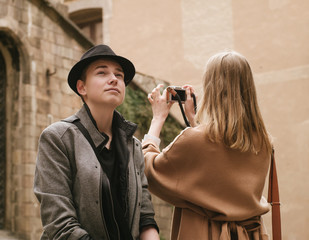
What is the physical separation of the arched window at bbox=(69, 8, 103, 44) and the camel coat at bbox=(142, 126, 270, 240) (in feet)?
34.5

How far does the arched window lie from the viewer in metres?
12.9

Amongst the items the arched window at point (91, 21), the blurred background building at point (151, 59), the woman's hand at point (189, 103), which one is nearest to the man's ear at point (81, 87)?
the woman's hand at point (189, 103)

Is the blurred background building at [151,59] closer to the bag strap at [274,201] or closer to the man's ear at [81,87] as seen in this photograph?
the man's ear at [81,87]

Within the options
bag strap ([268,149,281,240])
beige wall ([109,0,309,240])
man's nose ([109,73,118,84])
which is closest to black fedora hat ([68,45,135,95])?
man's nose ([109,73,118,84])

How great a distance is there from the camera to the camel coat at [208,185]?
262 cm

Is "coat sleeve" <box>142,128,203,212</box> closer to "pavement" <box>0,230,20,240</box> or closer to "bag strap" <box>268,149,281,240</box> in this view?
"bag strap" <box>268,149,281,240</box>

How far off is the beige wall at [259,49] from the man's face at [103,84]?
752 cm

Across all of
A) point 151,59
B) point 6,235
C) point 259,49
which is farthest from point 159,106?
point 151,59

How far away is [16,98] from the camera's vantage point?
7.66 m

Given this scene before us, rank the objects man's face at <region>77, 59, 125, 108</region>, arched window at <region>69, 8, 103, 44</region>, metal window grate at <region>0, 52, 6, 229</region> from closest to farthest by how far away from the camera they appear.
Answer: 1. man's face at <region>77, 59, 125, 108</region>
2. metal window grate at <region>0, 52, 6, 229</region>
3. arched window at <region>69, 8, 103, 44</region>

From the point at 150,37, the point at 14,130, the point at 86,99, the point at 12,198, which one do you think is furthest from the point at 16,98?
the point at 86,99

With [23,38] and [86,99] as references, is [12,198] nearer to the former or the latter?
[23,38]

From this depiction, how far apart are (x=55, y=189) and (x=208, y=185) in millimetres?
864

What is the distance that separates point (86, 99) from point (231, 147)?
33.8 inches
